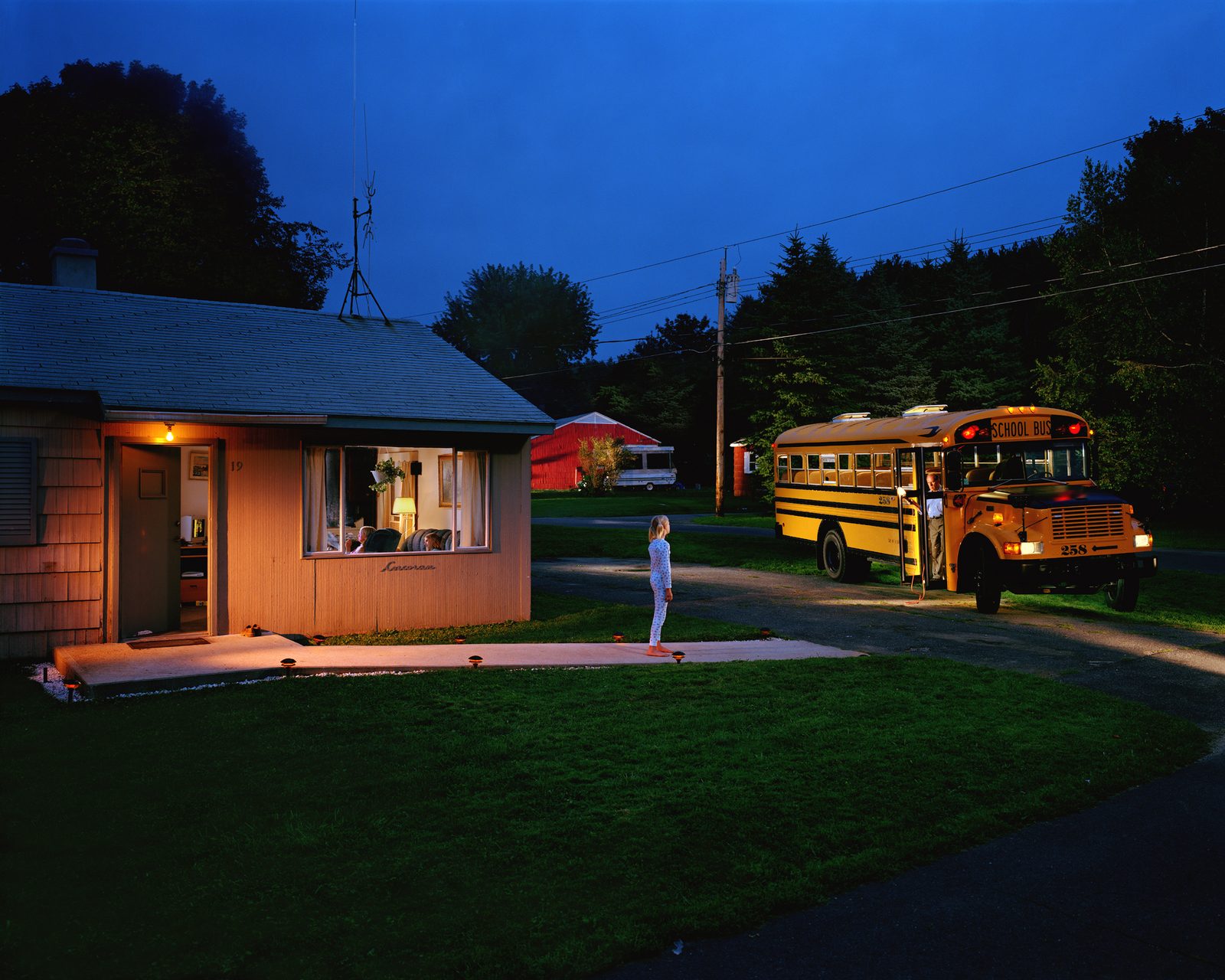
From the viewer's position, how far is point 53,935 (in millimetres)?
4000

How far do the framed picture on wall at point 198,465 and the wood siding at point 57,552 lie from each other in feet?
19.1

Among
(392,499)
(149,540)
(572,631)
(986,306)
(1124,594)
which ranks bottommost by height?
(572,631)

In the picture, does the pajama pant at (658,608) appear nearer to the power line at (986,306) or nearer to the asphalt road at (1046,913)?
the asphalt road at (1046,913)

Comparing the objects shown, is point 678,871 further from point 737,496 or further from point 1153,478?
point 737,496

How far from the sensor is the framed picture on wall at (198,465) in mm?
16906

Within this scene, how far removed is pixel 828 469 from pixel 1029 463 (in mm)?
5570

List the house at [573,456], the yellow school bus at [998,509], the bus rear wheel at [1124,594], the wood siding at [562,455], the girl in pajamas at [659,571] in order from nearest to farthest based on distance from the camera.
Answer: the girl in pajamas at [659,571] → the yellow school bus at [998,509] → the bus rear wheel at [1124,594] → the house at [573,456] → the wood siding at [562,455]

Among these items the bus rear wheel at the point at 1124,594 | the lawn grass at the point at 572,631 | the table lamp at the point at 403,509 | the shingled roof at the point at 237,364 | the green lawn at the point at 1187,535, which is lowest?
the lawn grass at the point at 572,631

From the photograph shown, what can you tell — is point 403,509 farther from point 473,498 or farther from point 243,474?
point 243,474

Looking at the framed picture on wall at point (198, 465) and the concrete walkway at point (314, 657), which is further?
the framed picture on wall at point (198, 465)

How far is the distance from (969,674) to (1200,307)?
87.9 ft

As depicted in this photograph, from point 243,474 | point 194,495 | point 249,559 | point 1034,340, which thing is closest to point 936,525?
point 249,559

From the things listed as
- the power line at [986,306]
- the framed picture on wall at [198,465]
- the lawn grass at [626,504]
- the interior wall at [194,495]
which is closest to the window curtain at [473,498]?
the framed picture on wall at [198,465]

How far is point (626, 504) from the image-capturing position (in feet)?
146
